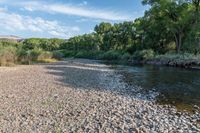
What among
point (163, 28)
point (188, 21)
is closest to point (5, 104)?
point (188, 21)

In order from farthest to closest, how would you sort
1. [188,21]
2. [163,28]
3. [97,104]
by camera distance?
1. [163,28]
2. [188,21]
3. [97,104]

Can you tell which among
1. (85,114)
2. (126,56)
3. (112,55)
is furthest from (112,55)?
(85,114)

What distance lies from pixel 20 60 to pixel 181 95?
29098mm

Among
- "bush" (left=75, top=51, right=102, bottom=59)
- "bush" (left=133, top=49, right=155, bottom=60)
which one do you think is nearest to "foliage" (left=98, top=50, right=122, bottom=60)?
"bush" (left=75, top=51, right=102, bottom=59)

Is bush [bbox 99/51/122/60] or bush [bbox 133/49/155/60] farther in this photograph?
bush [bbox 99/51/122/60]

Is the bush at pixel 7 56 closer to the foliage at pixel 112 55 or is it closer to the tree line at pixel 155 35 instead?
the tree line at pixel 155 35

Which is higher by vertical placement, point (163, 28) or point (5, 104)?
point (163, 28)

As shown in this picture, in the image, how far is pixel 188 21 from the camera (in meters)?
57.1

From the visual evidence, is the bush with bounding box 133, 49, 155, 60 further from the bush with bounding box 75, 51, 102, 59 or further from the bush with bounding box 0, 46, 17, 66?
the bush with bounding box 0, 46, 17, 66

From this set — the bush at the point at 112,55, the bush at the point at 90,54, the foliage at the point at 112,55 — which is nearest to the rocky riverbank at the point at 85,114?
the foliage at the point at 112,55

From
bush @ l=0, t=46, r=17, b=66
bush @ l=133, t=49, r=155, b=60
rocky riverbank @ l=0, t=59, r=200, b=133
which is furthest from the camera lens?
bush @ l=133, t=49, r=155, b=60

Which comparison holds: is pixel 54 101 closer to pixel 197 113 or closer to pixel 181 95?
pixel 197 113

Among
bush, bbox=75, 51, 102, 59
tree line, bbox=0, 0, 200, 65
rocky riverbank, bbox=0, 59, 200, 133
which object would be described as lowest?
rocky riverbank, bbox=0, 59, 200, 133

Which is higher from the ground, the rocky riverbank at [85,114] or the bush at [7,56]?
the bush at [7,56]
